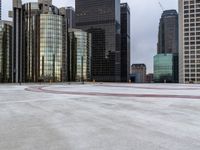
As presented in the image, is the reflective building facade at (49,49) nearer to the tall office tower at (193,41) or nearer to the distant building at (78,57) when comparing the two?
the distant building at (78,57)

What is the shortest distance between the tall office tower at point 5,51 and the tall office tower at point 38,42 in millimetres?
2933

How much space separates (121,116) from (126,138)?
3859mm

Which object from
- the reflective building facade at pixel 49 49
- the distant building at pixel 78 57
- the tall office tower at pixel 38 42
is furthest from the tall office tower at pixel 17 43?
the distant building at pixel 78 57

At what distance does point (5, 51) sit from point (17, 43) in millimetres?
8092

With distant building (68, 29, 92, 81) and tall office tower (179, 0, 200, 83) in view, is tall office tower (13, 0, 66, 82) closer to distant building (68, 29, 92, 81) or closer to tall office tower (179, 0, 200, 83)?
distant building (68, 29, 92, 81)

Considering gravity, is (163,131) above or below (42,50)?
below

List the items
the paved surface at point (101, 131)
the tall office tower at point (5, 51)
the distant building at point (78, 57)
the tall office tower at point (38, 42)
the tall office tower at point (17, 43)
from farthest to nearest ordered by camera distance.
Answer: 1. the distant building at point (78, 57)
2. the tall office tower at point (17, 43)
3. the tall office tower at point (38, 42)
4. the tall office tower at point (5, 51)
5. the paved surface at point (101, 131)

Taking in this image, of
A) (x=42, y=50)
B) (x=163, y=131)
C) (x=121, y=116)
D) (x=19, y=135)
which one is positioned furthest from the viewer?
(x=42, y=50)

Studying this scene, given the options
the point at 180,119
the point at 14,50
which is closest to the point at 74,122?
the point at 180,119

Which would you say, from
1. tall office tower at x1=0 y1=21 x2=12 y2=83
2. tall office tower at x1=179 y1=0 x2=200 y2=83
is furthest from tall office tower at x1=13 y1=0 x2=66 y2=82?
tall office tower at x1=179 y1=0 x2=200 y2=83

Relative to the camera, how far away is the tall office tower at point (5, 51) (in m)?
134

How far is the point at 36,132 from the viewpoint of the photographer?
333 inches

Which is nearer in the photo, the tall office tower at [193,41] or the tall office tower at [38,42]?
the tall office tower at [38,42]

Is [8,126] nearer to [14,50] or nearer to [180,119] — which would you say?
[180,119]
